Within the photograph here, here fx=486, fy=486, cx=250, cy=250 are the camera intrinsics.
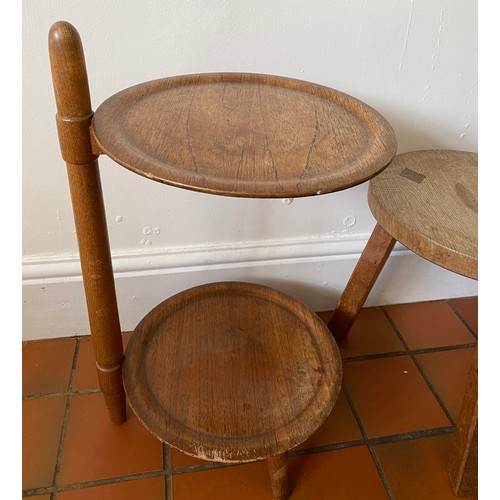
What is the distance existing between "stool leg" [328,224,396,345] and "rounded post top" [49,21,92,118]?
62 cm

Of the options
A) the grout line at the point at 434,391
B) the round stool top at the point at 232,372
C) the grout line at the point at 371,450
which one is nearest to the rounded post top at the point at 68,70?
the round stool top at the point at 232,372

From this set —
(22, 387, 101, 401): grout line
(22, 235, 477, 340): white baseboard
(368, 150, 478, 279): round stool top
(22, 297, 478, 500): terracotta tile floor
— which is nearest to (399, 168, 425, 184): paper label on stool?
(368, 150, 478, 279): round stool top

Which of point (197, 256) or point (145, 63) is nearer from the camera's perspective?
point (145, 63)

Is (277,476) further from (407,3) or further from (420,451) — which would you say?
(407,3)

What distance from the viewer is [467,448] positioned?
0.90 m

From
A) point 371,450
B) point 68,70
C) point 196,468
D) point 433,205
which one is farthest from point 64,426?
point 433,205

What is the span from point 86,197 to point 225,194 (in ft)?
0.89

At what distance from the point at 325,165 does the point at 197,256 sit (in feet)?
1.92

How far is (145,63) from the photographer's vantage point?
0.90m

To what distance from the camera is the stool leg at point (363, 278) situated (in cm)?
100

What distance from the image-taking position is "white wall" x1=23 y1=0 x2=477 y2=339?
88 cm

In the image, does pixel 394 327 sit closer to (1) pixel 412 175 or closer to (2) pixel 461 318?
(2) pixel 461 318

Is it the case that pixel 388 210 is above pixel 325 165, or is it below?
below
